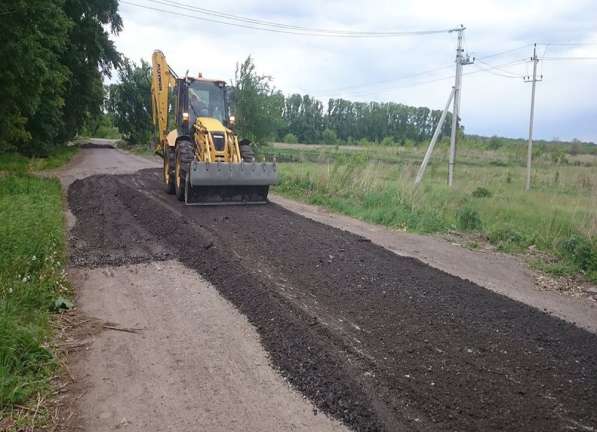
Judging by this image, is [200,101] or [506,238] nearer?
[506,238]

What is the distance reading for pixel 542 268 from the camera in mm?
8133

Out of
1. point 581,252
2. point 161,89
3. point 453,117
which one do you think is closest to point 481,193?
point 453,117

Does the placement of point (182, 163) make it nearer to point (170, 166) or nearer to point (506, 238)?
point (170, 166)

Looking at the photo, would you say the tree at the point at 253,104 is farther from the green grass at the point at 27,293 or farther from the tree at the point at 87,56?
the green grass at the point at 27,293

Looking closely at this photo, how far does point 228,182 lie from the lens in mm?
11719

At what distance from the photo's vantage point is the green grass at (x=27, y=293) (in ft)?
12.5

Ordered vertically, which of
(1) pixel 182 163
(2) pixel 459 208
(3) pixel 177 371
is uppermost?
(1) pixel 182 163

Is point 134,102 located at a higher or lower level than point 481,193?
higher

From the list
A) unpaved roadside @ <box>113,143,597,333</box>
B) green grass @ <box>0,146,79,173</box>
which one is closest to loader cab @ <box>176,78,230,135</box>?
unpaved roadside @ <box>113,143,597,333</box>

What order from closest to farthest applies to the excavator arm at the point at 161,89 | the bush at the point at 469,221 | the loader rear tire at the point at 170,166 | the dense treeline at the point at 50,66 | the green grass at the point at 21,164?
1. the bush at the point at 469,221
2. the loader rear tire at the point at 170,166
3. the excavator arm at the point at 161,89
4. the dense treeline at the point at 50,66
5. the green grass at the point at 21,164

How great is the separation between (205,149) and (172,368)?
8.39 metres

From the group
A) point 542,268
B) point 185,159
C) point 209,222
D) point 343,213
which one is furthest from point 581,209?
point 185,159

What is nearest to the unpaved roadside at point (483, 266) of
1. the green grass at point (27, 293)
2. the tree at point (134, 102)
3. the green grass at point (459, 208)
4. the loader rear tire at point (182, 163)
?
the green grass at point (459, 208)

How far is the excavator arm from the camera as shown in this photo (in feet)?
45.4
